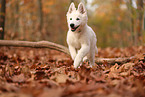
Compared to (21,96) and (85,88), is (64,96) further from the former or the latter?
(21,96)

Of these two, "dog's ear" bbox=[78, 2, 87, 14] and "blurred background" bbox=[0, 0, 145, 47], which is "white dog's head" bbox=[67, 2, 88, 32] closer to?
"dog's ear" bbox=[78, 2, 87, 14]

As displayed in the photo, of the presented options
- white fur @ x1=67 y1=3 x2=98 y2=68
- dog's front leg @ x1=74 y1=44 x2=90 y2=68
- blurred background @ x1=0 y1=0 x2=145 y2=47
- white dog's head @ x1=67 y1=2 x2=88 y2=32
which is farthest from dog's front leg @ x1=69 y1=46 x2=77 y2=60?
blurred background @ x1=0 y1=0 x2=145 y2=47

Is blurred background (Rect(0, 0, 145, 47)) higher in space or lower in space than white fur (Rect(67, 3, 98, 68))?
higher

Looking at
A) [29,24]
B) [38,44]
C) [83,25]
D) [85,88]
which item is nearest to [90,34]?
[83,25]

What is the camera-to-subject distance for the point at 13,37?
9.59m

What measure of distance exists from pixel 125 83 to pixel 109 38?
41.6 meters

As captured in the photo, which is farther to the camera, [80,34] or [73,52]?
[73,52]

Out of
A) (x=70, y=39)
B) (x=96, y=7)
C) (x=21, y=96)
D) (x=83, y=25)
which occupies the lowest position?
(x=21, y=96)

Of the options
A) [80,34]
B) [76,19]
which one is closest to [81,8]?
[76,19]

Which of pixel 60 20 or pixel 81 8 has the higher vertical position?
pixel 60 20

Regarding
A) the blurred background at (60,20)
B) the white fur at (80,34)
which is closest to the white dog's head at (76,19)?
the white fur at (80,34)

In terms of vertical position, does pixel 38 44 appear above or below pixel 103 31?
below

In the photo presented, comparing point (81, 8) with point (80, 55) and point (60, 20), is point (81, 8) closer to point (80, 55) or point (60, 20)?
point (80, 55)

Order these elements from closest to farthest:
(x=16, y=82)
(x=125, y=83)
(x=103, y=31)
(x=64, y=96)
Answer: (x=64, y=96), (x=125, y=83), (x=16, y=82), (x=103, y=31)
